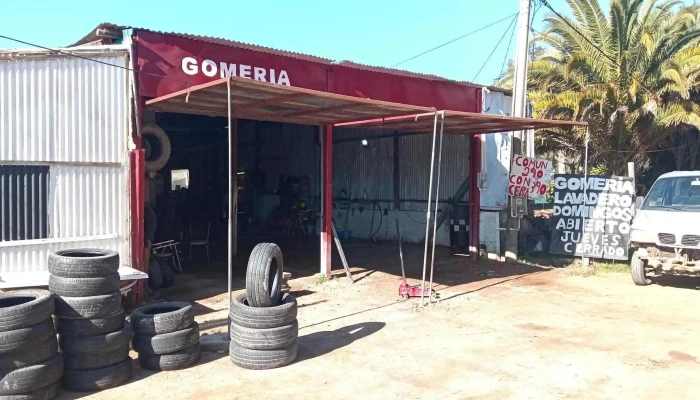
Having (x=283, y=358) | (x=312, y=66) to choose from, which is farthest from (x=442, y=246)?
(x=283, y=358)

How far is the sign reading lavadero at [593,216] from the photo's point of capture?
11898mm

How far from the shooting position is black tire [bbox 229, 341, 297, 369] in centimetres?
568

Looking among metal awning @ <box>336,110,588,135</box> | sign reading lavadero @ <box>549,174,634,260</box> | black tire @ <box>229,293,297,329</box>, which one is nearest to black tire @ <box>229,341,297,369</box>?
black tire @ <box>229,293,297,329</box>

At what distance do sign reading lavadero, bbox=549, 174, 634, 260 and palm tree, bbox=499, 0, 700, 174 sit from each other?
131 inches

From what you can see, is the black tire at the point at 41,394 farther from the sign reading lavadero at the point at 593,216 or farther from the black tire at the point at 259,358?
the sign reading lavadero at the point at 593,216

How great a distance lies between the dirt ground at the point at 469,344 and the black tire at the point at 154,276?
0.31m

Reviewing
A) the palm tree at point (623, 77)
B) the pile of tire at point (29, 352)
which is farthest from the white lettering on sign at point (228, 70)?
the palm tree at point (623, 77)

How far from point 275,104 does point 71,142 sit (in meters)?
2.75

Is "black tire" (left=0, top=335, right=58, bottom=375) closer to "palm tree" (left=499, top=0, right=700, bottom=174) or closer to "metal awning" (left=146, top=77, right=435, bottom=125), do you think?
"metal awning" (left=146, top=77, right=435, bottom=125)

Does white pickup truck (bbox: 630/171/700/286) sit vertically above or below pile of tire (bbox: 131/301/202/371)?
above

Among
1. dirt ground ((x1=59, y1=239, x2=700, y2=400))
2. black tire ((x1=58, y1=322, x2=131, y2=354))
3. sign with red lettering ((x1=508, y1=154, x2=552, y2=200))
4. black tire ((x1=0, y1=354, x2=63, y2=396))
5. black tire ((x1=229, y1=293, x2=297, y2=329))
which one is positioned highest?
sign with red lettering ((x1=508, y1=154, x2=552, y2=200))

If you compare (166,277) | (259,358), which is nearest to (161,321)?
(259,358)

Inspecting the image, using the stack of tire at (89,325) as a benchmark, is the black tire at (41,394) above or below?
below

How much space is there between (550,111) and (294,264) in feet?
28.0
